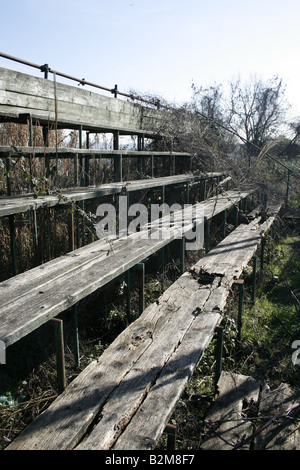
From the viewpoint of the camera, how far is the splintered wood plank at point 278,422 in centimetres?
163

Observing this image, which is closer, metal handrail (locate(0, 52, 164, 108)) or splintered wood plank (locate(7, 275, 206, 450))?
splintered wood plank (locate(7, 275, 206, 450))

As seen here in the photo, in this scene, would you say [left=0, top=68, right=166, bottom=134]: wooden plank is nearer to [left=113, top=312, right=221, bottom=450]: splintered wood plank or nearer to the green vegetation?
[left=113, top=312, right=221, bottom=450]: splintered wood plank

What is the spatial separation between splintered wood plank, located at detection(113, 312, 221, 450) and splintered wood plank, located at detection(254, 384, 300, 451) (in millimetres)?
385

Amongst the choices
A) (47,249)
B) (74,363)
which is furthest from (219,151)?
(74,363)

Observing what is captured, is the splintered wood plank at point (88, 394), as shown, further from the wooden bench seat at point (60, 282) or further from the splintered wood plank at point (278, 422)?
the splintered wood plank at point (278, 422)

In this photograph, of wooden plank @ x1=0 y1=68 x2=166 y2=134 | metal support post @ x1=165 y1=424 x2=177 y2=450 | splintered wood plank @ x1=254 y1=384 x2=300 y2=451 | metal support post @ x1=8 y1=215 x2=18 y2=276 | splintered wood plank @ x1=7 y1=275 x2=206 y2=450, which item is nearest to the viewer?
splintered wood plank @ x1=7 y1=275 x2=206 y2=450

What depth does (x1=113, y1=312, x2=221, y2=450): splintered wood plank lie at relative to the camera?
4.16 ft

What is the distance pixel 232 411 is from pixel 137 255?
3.48 feet

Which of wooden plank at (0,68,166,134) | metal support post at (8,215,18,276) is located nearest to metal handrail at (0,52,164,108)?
wooden plank at (0,68,166,134)

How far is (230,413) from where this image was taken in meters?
1.84

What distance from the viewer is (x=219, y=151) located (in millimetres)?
7695

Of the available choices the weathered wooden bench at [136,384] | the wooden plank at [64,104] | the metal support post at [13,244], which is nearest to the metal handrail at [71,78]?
the wooden plank at [64,104]

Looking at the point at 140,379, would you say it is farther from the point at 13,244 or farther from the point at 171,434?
the point at 13,244
